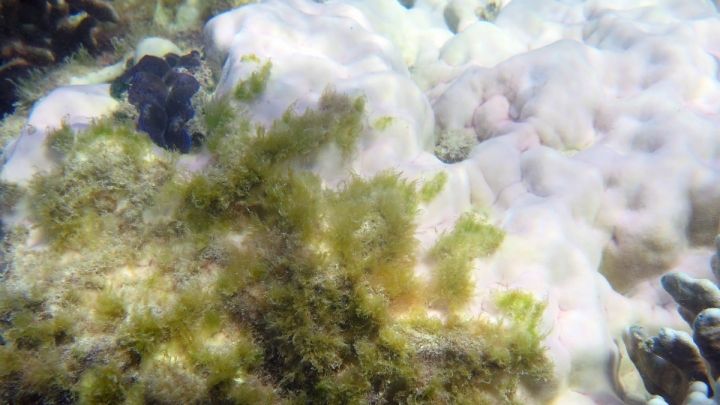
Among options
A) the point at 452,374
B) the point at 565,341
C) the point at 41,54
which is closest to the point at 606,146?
the point at 565,341

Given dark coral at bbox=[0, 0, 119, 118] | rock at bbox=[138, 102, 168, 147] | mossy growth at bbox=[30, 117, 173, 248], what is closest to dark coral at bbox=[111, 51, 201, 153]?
rock at bbox=[138, 102, 168, 147]

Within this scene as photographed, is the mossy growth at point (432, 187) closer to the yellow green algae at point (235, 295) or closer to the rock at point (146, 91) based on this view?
the yellow green algae at point (235, 295)

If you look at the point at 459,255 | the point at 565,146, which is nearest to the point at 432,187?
the point at 459,255

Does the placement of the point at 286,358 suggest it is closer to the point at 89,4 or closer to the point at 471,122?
the point at 471,122

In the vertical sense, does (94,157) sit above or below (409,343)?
above

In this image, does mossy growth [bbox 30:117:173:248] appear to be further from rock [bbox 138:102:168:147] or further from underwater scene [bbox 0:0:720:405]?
rock [bbox 138:102:168:147]

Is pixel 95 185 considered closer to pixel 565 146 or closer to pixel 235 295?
pixel 235 295
